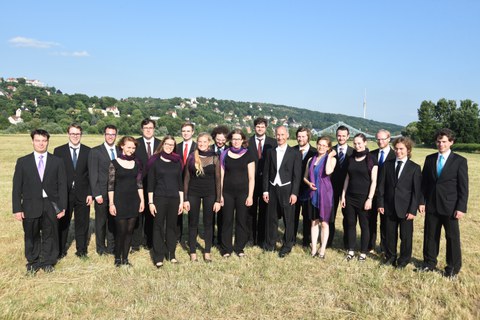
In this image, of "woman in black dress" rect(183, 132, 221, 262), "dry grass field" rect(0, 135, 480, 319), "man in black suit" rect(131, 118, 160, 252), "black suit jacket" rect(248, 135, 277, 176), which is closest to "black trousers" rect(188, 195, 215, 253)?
"woman in black dress" rect(183, 132, 221, 262)

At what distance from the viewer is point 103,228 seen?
6.21 m

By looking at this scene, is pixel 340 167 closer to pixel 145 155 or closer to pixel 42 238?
pixel 145 155

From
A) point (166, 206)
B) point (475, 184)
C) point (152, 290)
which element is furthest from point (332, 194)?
point (475, 184)

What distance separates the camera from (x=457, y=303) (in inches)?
173

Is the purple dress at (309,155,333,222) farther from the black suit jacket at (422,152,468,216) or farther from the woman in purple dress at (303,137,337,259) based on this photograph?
the black suit jacket at (422,152,468,216)

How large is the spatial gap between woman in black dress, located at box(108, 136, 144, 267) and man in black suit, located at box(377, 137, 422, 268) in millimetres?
3871

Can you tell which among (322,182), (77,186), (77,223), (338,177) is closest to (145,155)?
(77,186)

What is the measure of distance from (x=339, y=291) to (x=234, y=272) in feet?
5.13

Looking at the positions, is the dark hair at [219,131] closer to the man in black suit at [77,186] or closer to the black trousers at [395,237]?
the man in black suit at [77,186]

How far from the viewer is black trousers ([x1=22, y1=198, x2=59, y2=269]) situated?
16.8ft

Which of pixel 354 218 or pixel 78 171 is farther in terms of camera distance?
pixel 354 218

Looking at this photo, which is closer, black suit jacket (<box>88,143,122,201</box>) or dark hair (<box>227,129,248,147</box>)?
black suit jacket (<box>88,143,122,201</box>)

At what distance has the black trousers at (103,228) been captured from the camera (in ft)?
20.0

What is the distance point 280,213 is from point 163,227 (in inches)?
81.4
